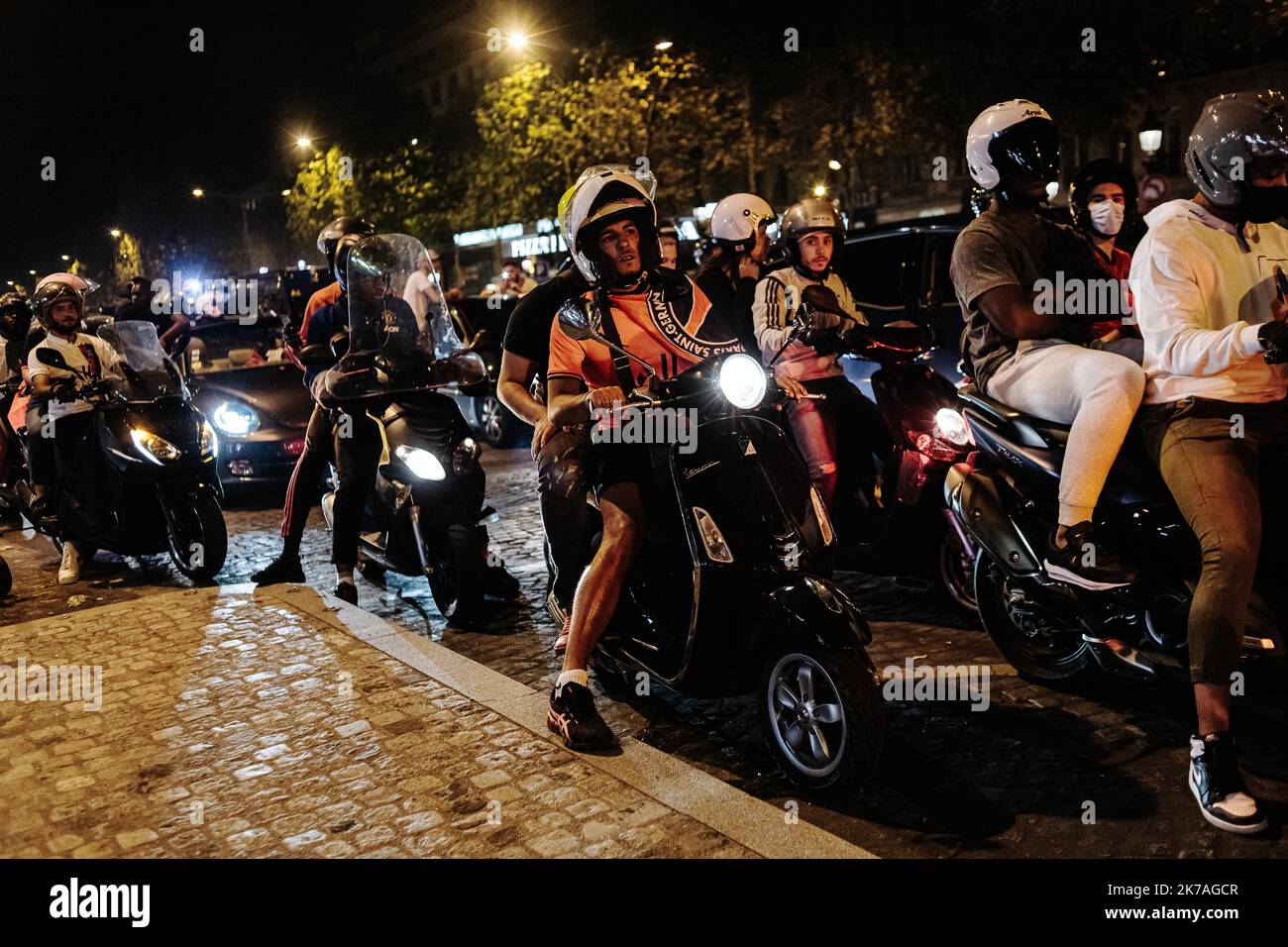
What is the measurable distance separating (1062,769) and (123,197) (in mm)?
73114

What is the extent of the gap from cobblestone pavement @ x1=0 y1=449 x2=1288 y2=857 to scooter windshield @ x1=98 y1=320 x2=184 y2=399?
2.53 meters

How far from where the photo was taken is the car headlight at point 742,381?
12.3 ft

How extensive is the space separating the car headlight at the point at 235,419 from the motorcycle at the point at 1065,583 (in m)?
7.18

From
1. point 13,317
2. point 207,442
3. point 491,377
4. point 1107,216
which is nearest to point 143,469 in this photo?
point 207,442

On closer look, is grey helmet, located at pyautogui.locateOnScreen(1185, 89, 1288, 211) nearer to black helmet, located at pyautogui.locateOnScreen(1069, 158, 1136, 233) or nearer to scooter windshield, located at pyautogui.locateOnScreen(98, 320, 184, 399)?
black helmet, located at pyautogui.locateOnScreen(1069, 158, 1136, 233)

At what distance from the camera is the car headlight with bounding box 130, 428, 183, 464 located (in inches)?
289

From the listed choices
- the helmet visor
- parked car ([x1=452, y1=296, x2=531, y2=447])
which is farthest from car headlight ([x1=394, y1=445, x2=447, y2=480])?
parked car ([x1=452, y1=296, x2=531, y2=447])

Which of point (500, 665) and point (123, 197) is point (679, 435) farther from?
point (123, 197)

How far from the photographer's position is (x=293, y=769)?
425 cm

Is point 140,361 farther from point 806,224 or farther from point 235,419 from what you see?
point 806,224

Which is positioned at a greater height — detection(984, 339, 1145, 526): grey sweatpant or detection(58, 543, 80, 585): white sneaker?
detection(984, 339, 1145, 526): grey sweatpant

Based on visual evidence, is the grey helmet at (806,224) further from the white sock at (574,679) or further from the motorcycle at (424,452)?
the white sock at (574,679)

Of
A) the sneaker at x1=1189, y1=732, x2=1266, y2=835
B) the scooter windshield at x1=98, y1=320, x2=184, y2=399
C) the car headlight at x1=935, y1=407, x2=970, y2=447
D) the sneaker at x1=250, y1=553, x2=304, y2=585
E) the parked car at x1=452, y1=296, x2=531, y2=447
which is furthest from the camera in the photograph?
the parked car at x1=452, y1=296, x2=531, y2=447

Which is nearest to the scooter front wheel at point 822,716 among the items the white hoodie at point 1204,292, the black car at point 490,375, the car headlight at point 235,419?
the white hoodie at point 1204,292
